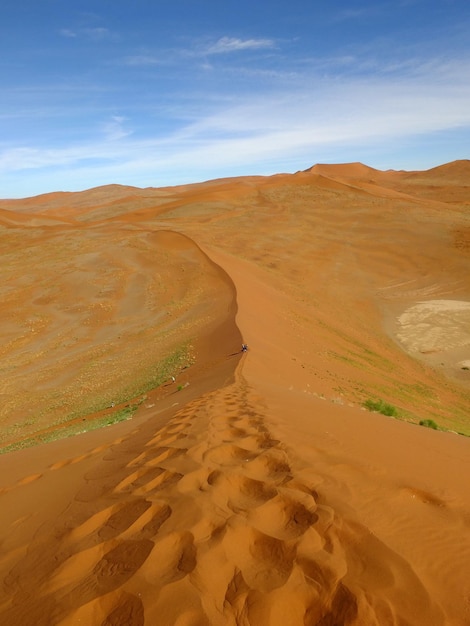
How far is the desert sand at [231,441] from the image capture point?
2615 millimetres

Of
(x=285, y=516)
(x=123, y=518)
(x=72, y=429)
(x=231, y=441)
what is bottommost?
(x=72, y=429)

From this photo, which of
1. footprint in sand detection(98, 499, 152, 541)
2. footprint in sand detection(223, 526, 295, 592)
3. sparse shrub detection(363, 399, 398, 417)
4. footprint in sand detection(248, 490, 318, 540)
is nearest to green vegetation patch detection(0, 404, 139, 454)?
sparse shrub detection(363, 399, 398, 417)

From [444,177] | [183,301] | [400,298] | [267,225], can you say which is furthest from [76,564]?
[444,177]

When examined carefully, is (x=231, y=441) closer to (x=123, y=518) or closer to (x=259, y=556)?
(x=123, y=518)

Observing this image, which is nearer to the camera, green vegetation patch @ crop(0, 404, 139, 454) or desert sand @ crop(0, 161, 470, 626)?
desert sand @ crop(0, 161, 470, 626)

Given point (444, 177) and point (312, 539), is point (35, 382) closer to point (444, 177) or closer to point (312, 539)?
point (312, 539)

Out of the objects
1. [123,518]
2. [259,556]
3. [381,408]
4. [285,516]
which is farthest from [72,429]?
[259,556]

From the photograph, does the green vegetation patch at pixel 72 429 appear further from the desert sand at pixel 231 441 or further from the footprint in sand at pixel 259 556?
the footprint in sand at pixel 259 556

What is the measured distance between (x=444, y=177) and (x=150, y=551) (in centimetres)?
9849

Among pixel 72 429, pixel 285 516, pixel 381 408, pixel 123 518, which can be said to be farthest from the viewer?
pixel 381 408

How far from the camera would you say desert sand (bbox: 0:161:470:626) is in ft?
8.58

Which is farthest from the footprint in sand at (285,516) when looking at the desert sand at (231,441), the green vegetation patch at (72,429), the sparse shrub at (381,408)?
the sparse shrub at (381,408)

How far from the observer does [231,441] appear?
4.81m

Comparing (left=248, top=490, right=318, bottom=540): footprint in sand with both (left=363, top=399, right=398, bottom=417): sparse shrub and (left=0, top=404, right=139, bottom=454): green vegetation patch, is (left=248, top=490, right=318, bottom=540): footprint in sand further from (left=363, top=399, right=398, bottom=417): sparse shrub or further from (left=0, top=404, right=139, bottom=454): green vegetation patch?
(left=363, top=399, right=398, bottom=417): sparse shrub
